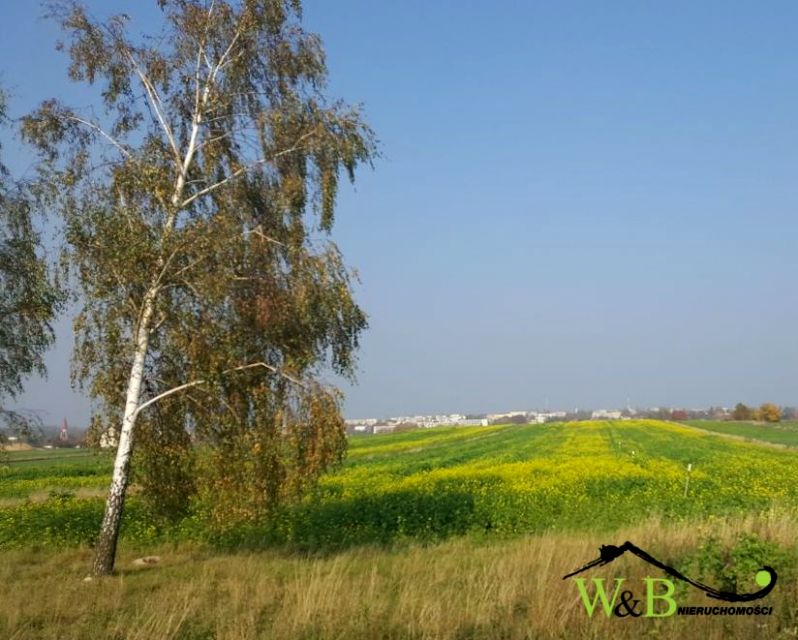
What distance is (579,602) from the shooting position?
729 cm

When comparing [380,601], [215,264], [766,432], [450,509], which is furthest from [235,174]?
[766,432]

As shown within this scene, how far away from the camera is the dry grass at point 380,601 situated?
22.6ft

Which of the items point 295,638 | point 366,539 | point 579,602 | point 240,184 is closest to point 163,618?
point 295,638

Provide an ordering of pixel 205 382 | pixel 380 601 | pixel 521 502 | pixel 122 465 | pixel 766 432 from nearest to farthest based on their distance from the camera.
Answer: pixel 380 601
pixel 122 465
pixel 205 382
pixel 521 502
pixel 766 432

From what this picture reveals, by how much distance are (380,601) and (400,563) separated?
4.90m

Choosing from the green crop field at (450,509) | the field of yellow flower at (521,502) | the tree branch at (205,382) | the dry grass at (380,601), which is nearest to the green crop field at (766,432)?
the field of yellow flower at (521,502)

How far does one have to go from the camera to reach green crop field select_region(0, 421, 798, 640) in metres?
7.18

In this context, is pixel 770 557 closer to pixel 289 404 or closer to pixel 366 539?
pixel 289 404

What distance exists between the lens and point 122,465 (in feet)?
40.7

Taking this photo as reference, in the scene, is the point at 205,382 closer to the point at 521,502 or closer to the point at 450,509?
the point at 450,509

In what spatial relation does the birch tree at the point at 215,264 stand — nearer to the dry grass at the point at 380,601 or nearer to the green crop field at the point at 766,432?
the dry grass at the point at 380,601

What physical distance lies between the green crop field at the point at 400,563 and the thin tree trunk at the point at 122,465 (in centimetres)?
55

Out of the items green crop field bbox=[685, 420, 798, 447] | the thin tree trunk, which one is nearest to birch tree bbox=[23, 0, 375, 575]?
the thin tree trunk

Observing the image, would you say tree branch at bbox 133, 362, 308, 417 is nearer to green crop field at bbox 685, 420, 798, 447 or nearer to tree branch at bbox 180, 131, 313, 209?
tree branch at bbox 180, 131, 313, 209
